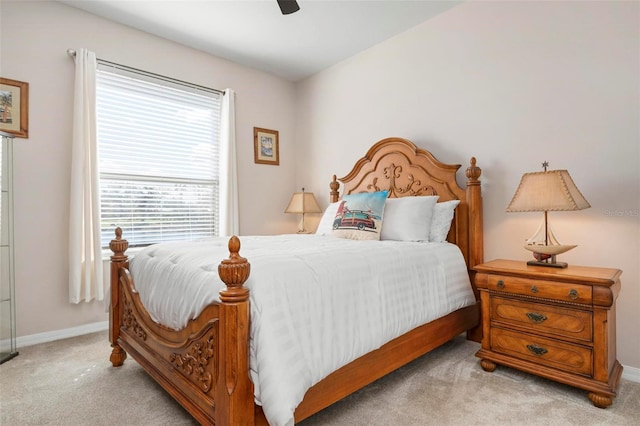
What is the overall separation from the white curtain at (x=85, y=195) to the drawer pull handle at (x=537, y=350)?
10.5ft

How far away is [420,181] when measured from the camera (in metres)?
3.03

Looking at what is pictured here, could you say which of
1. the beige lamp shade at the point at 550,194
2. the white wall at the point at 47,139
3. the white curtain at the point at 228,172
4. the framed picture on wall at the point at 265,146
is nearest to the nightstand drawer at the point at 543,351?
the beige lamp shade at the point at 550,194

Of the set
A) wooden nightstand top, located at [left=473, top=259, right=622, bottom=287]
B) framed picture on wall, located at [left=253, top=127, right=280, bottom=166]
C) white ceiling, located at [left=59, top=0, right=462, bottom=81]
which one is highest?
white ceiling, located at [left=59, top=0, right=462, bottom=81]

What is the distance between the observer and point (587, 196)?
2.23 meters

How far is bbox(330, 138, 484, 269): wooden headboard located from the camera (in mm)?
2631

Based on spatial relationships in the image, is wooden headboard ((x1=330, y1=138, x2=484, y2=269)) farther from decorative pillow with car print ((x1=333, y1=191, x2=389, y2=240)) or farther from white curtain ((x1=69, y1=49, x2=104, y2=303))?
white curtain ((x1=69, y1=49, x2=104, y2=303))

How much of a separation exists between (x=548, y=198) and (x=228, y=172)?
2.94 m

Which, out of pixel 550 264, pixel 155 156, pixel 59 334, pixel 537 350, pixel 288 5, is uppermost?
pixel 288 5

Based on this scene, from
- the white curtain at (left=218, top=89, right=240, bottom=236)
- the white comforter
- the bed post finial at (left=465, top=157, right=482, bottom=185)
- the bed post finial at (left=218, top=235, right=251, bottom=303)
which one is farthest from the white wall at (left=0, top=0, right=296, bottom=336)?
the bed post finial at (left=465, top=157, right=482, bottom=185)

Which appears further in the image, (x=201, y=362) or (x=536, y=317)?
(x=536, y=317)

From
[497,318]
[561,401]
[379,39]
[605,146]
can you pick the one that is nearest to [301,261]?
[497,318]

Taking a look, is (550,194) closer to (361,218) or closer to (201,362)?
(361,218)

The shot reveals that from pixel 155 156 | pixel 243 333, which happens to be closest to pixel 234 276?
pixel 243 333

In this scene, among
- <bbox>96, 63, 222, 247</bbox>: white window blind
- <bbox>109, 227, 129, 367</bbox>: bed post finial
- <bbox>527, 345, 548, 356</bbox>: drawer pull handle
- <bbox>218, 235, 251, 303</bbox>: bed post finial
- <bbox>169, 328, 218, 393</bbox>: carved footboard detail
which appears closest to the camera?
<bbox>218, 235, 251, 303</bbox>: bed post finial
